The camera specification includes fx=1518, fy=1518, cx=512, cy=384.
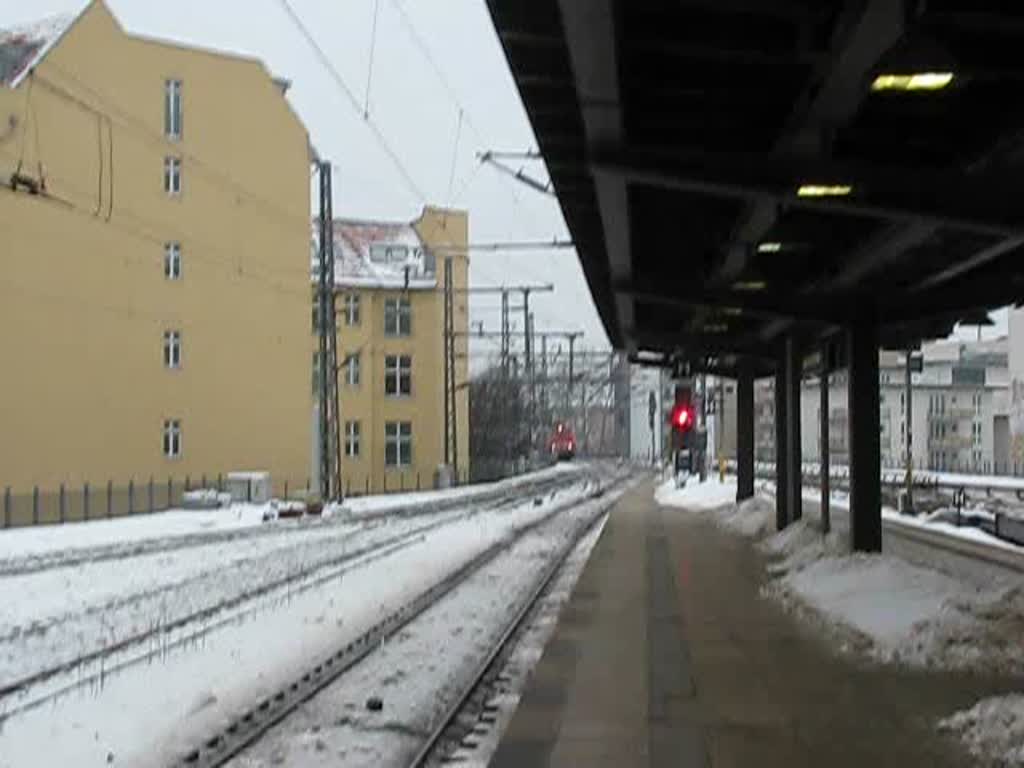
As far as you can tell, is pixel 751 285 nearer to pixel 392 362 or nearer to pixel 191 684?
pixel 191 684

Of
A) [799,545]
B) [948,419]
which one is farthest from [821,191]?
[948,419]

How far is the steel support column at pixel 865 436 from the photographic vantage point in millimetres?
24578

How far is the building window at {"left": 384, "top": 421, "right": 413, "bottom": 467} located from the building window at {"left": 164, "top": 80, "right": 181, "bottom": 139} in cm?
2788

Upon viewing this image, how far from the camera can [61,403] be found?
43.9m

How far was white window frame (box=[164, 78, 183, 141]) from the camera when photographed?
50.3 meters

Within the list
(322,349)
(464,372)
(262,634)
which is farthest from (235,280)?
(262,634)

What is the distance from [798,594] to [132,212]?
1241 inches

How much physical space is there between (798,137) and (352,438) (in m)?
61.2

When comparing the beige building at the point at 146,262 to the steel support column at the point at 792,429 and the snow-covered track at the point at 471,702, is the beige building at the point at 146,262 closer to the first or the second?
the steel support column at the point at 792,429

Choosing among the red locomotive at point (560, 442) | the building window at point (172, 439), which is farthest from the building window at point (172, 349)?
the red locomotive at point (560, 442)

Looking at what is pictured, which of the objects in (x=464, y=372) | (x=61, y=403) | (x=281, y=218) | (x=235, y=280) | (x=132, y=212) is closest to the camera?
(x=61, y=403)

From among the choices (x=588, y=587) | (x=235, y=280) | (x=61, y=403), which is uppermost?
(x=235, y=280)

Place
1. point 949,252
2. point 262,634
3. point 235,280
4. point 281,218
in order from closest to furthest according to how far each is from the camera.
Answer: point 262,634
point 949,252
point 235,280
point 281,218

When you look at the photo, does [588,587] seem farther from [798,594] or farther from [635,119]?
[635,119]
